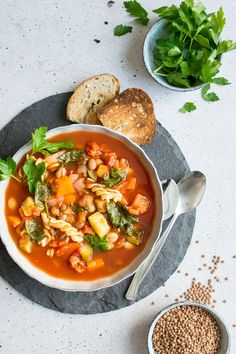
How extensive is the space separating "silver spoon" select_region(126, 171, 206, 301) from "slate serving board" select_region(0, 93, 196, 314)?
0.07 meters

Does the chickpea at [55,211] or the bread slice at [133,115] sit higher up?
the bread slice at [133,115]

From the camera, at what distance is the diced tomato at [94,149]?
445 centimetres

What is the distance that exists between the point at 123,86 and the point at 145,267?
58.2 inches

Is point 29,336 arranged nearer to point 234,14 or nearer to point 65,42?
point 65,42

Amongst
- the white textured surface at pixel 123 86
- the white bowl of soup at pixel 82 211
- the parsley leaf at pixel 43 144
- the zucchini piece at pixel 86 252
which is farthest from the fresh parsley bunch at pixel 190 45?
the zucchini piece at pixel 86 252

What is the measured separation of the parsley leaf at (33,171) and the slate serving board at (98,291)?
481 millimetres

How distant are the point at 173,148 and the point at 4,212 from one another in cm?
146

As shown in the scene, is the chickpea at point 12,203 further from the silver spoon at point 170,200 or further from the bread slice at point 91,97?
the silver spoon at point 170,200

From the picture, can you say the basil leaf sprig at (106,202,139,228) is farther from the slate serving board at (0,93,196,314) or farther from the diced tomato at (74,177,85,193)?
the slate serving board at (0,93,196,314)

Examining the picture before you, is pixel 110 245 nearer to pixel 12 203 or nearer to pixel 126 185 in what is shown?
pixel 126 185

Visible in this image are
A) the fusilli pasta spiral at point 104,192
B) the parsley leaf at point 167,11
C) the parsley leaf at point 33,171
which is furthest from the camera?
the parsley leaf at point 167,11

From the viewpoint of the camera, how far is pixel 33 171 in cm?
429

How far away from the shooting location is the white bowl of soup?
14.4 ft

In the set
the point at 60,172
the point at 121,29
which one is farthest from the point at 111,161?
the point at 121,29
